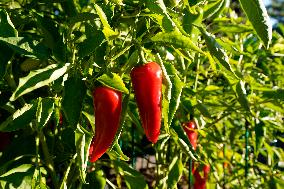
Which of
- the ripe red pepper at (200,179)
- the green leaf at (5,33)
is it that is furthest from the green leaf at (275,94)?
the green leaf at (5,33)

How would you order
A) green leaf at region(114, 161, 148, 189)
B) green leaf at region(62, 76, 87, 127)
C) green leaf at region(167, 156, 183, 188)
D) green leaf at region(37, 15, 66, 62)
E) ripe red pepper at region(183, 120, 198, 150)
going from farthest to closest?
ripe red pepper at region(183, 120, 198, 150) < green leaf at region(167, 156, 183, 188) < green leaf at region(114, 161, 148, 189) < green leaf at region(37, 15, 66, 62) < green leaf at region(62, 76, 87, 127)

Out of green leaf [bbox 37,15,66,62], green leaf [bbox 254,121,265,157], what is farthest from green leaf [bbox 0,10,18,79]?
green leaf [bbox 254,121,265,157]

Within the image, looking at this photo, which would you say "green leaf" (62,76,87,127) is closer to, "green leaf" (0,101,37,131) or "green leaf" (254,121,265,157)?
"green leaf" (0,101,37,131)

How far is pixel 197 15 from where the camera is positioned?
3.81 ft

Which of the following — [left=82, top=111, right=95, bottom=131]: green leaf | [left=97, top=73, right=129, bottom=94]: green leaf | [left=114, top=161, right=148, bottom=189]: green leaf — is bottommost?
[left=114, top=161, right=148, bottom=189]: green leaf

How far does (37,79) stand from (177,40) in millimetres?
294

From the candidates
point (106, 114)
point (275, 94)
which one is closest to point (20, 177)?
point (106, 114)

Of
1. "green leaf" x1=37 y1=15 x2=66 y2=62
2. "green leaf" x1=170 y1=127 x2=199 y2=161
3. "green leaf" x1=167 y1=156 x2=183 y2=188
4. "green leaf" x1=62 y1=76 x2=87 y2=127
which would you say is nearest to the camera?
"green leaf" x1=62 y1=76 x2=87 y2=127

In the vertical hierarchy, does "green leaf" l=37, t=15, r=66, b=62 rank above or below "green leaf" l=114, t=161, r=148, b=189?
above

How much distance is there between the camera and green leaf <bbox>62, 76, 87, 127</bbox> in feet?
3.31

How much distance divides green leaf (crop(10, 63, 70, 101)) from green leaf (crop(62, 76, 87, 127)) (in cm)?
3

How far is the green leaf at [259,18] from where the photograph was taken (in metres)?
0.91

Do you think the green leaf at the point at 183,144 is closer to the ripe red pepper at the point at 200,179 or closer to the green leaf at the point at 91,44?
the green leaf at the point at 91,44

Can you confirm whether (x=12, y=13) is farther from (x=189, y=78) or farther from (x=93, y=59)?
(x=189, y=78)
